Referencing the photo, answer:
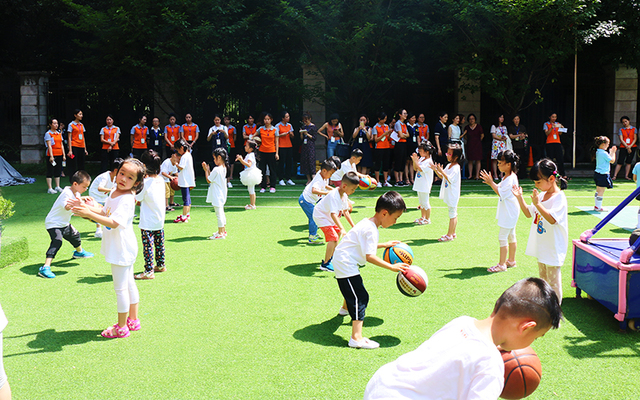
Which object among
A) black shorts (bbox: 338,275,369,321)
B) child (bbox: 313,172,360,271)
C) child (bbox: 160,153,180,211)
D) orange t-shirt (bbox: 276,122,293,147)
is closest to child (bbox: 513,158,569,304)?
black shorts (bbox: 338,275,369,321)

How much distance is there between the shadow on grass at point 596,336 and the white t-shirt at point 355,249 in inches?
80.9

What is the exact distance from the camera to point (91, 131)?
877 inches

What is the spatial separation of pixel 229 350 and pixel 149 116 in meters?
18.4

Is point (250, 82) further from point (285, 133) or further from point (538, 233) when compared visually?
point (538, 233)

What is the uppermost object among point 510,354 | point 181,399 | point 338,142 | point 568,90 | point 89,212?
point 568,90

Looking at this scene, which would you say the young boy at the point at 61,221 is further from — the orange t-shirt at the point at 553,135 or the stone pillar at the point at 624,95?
the stone pillar at the point at 624,95

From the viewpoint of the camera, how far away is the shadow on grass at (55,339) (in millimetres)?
5156

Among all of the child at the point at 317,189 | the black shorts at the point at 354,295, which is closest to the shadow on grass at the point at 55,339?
the black shorts at the point at 354,295

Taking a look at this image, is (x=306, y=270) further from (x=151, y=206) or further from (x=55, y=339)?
(x=55, y=339)

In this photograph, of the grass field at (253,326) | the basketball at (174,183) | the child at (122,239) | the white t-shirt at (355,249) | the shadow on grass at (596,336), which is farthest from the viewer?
the basketball at (174,183)

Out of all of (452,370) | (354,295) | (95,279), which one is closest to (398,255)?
(354,295)

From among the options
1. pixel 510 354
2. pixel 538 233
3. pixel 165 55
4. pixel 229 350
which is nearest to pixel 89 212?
pixel 229 350

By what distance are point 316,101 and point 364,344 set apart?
601 inches

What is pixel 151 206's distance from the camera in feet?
24.3
